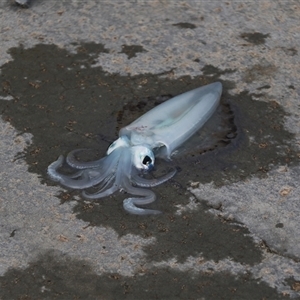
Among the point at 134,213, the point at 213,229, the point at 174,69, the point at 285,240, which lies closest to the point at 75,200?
the point at 134,213

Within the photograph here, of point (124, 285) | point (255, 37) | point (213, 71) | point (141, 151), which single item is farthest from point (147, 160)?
point (255, 37)

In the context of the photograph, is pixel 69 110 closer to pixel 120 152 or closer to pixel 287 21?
pixel 120 152

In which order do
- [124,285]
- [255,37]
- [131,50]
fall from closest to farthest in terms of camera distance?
[124,285] < [131,50] < [255,37]

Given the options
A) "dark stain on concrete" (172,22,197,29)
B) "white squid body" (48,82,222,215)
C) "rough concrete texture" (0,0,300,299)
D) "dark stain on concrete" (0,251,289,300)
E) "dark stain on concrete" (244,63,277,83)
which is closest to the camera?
"dark stain on concrete" (0,251,289,300)

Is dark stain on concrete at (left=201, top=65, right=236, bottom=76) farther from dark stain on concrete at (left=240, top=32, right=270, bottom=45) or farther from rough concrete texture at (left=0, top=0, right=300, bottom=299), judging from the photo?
dark stain on concrete at (left=240, top=32, right=270, bottom=45)

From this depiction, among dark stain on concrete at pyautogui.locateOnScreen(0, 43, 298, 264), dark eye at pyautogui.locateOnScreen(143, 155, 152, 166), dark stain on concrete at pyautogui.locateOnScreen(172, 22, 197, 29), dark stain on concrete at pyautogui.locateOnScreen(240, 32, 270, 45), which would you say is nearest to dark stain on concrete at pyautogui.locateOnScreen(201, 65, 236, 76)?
dark stain on concrete at pyautogui.locateOnScreen(0, 43, 298, 264)

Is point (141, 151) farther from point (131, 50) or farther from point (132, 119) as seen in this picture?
point (131, 50)

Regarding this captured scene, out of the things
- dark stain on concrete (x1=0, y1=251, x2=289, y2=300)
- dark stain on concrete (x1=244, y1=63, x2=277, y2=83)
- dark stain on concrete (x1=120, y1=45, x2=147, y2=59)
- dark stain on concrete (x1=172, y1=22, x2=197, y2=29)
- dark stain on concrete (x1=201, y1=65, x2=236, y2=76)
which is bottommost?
dark stain on concrete (x1=0, y1=251, x2=289, y2=300)
